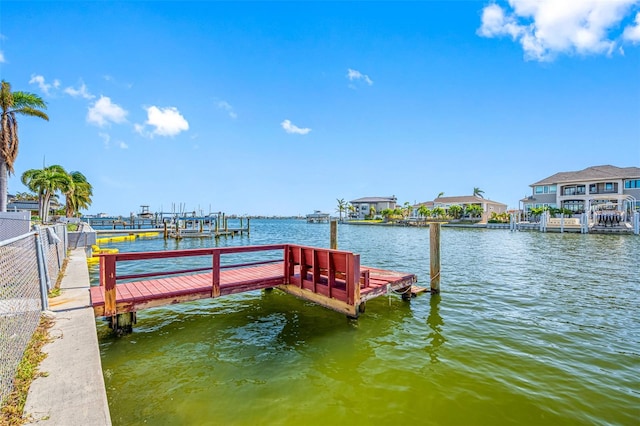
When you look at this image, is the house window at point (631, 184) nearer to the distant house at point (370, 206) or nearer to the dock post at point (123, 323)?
the distant house at point (370, 206)

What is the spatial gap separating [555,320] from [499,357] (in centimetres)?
367

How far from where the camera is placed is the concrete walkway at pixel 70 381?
10.4 ft

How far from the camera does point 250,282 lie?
886 centimetres

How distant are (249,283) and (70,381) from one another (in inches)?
203

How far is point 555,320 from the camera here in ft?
28.9

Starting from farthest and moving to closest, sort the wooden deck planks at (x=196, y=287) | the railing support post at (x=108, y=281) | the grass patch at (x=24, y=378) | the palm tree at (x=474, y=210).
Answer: the palm tree at (x=474, y=210) → the wooden deck planks at (x=196, y=287) → the railing support post at (x=108, y=281) → the grass patch at (x=24, y=378)

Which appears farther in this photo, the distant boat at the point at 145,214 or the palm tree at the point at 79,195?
the distant boat at the point at 145,214

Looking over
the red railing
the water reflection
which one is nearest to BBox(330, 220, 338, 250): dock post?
the red railing

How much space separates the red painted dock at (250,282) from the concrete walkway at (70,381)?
978mm

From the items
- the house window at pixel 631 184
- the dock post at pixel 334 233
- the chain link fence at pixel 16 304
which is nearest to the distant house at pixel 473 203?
the house window at pixel 631 184

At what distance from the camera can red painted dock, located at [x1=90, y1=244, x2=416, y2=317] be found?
22.8 ft

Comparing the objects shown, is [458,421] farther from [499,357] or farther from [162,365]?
[162,365]

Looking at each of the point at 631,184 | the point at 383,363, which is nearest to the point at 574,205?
the point at 631,184

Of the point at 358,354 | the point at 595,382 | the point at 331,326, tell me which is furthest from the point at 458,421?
the point at 331,326
